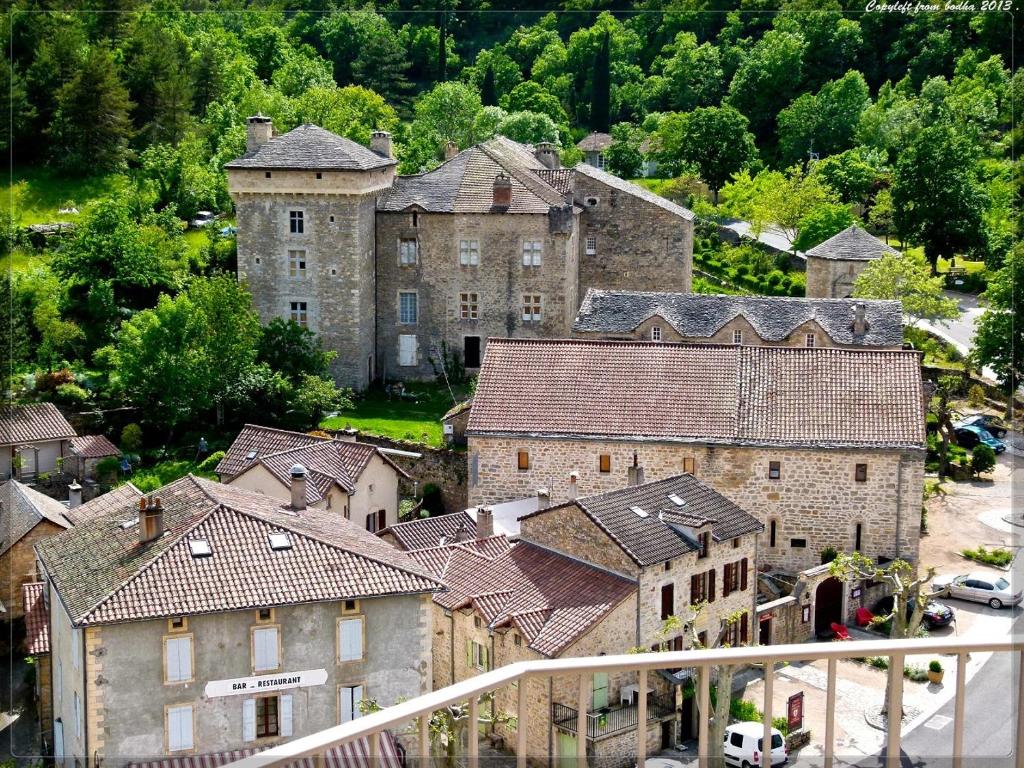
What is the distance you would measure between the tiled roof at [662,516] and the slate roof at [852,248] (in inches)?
862

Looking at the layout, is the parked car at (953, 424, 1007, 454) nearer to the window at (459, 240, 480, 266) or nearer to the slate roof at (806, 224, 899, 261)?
the slate roof at (806, 224, 899, 261)

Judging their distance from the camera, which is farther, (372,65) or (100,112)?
(372,65)

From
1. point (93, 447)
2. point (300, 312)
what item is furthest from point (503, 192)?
point (93, 447)

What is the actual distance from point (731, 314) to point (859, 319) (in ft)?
12.8

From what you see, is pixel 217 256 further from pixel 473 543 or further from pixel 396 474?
pixel 473 543

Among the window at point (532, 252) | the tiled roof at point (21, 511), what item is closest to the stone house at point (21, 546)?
the tiled roof at point (21, 511)

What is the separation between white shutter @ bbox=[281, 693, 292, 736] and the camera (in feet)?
85.7

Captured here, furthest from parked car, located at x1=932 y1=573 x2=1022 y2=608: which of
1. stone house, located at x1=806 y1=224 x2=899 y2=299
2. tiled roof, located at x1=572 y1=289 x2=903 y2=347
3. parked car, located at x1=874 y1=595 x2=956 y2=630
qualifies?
stone house, located at x1=806 y1=224 x2=899 y2=299

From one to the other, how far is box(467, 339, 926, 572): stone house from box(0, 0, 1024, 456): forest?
8.61 meters

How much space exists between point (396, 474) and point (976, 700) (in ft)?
104

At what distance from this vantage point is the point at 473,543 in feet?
112

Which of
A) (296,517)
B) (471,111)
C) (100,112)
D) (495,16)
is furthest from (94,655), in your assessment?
(495,16)

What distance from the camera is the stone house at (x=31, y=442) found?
42.6 meters

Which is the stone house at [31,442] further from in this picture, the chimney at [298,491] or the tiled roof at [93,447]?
the chimney at [298,491]
